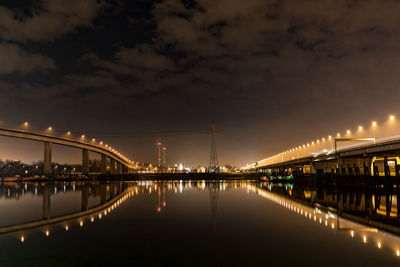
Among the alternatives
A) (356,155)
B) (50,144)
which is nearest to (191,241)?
(356,155)

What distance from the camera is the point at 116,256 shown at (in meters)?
10.4

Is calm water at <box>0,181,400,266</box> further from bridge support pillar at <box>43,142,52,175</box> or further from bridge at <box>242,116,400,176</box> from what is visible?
bridge support pillar at <box>43,142,52,175</box>

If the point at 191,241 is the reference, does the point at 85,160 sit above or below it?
above

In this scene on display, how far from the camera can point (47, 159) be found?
98.7m

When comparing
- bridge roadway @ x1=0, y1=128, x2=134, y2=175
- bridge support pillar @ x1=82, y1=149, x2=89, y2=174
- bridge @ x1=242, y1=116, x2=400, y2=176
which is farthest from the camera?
bridge support pillar @ x1=82, y1=149, x2=89, y2=174

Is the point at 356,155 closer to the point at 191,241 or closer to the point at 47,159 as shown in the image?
the point at 191,241

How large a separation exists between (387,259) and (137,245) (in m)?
8.48

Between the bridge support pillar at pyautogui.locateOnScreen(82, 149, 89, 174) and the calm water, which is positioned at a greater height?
the bridge support pillar at pyautogui.locateOnScreen(82, 149, 89, 174)

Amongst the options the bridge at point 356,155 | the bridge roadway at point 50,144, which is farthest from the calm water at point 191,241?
the bridge roadway at point 50,144

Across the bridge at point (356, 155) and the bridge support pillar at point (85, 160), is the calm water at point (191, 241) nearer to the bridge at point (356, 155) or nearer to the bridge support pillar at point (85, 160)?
the bridge at point (356, 155)

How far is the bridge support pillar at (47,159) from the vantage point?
9750 centimetres

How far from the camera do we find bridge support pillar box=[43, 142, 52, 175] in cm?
9750

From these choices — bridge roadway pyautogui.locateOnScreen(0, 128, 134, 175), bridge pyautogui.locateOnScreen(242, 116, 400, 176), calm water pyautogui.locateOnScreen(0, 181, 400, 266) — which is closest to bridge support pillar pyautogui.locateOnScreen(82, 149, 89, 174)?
bridge roadway pyautogui.locateOnScreen(0, 128, 134, 175)

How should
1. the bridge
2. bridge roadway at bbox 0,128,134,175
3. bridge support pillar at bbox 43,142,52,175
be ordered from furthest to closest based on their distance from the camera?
bridge support pillar at bbox 43,142,52,175 → bridge roadway at bbox 0,128,134,175 → the bridge
